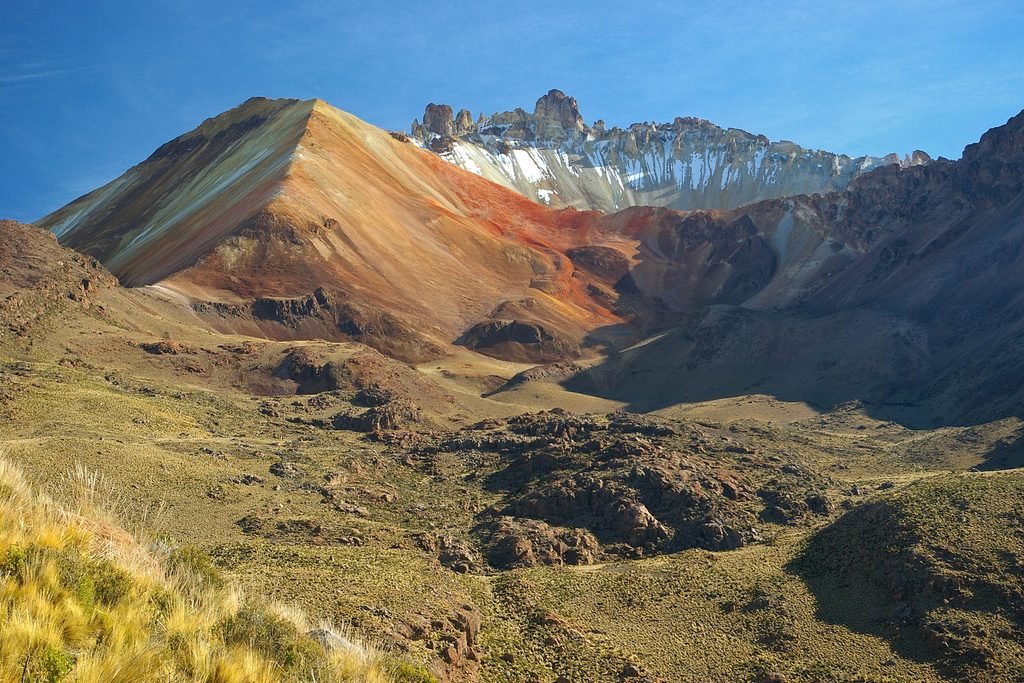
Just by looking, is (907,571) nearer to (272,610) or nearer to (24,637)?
(272,610)

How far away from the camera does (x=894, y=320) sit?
3447 inches

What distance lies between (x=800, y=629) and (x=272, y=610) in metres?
17.4

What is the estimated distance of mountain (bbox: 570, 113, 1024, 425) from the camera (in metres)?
74.6

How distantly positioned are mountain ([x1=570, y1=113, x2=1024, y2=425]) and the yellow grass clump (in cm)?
5949

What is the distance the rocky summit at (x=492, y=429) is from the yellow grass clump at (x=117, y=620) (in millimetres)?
46

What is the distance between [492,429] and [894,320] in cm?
4918

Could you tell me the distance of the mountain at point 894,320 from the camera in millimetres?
74625

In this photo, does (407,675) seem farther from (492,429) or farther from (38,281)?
(38,281)

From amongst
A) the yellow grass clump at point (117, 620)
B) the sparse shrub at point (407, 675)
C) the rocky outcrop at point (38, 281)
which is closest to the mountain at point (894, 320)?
the rocky outcrop at point (38, 281)

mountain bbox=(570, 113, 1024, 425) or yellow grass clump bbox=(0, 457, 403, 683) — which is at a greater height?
mountain bbox=(570, 113, 1024, 425)


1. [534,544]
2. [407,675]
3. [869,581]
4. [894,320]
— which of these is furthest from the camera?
[894,320]

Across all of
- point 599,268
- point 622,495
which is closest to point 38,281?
point 622,495

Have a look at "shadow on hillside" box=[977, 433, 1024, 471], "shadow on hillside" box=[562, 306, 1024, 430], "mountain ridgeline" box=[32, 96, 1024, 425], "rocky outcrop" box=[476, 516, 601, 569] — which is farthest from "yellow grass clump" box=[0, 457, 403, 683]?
"shadow on hillside" box=[562, 306, 1024, 430]

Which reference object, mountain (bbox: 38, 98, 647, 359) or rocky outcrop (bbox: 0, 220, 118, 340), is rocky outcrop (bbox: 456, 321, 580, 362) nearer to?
mountain (bbox: 38, 98, 647, 359)
